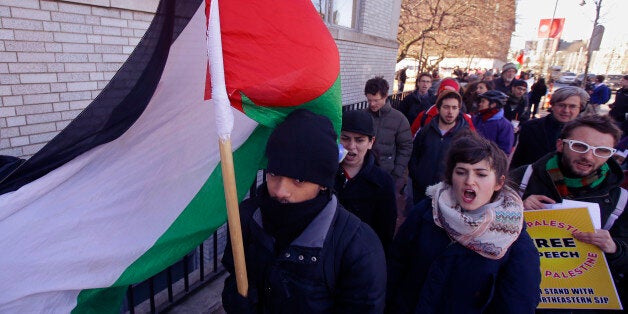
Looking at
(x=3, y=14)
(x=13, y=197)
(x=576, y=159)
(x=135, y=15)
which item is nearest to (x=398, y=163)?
(x=576, y=159)

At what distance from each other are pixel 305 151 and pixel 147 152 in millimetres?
913

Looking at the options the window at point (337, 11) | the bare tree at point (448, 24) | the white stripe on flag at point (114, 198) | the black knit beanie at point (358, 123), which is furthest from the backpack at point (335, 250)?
the bare tree at point (448, 24)

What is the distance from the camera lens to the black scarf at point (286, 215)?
1512mm

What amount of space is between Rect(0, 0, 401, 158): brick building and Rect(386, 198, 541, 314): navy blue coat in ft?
10.8

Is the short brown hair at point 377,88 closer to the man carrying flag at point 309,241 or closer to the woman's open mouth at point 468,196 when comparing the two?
the woman's open mouth at point 468,196

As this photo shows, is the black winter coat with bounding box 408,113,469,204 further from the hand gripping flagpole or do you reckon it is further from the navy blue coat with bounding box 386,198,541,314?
the hand gripping flagpole

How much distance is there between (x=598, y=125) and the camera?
7.45 ft

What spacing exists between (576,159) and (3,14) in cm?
422

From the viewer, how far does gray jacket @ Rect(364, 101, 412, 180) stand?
4.20 metres

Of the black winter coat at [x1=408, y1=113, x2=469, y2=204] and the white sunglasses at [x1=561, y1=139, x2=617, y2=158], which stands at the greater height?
the white sunglasses at [x1=561, y1=139, x2=617, y2=158]

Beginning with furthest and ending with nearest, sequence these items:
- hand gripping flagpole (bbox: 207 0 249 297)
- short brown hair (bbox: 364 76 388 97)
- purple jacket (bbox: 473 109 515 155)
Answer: purple jacket (bbox: 473 109 515 155), short brown hair (bbox: 364 76 388 97), hand gripping flagpole (bbox: 207 0 249 297)

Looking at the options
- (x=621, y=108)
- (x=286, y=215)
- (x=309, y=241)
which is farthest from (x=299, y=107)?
(x=621, y=108)

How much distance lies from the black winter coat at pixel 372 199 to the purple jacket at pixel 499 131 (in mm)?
2567

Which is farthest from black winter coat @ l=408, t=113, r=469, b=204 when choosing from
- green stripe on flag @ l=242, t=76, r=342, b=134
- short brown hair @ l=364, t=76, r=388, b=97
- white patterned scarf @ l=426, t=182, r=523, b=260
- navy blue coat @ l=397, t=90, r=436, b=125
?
navy blue coat @ l=397, t=90, r=436, b=125
